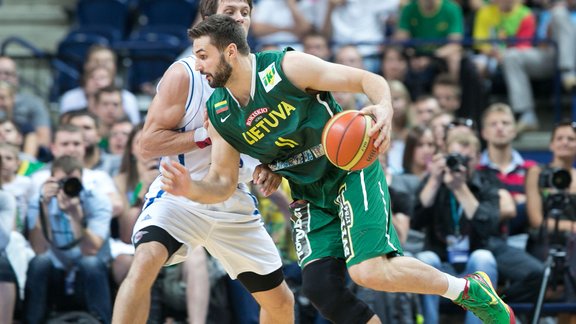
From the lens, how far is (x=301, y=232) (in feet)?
20.3

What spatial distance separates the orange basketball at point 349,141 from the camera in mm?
5496

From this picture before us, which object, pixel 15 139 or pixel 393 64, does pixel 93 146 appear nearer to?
pixel 15 139

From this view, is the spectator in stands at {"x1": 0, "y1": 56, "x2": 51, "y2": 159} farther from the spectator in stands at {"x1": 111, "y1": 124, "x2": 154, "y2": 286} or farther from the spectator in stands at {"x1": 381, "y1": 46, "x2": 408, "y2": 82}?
the spectator in stands at {"x1": 381, "y1": 46, "x2": 408, "y2": 82}

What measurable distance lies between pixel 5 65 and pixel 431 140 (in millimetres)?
4350

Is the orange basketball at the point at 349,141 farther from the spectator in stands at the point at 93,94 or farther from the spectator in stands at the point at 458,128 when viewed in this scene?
the spectator in stands at the point at 93,94

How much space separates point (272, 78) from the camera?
5891mm

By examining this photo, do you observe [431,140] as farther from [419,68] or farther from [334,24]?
[334,24]

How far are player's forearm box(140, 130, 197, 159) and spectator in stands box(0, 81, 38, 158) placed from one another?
4.02 m


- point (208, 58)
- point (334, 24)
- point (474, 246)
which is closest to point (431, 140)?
point (474, 246)

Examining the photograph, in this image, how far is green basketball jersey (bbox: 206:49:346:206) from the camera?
232 inches

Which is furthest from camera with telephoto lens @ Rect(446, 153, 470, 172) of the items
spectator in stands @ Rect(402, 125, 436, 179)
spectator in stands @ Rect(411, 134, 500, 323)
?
spectator in stands @ Rect(402, 125, 436, 179)

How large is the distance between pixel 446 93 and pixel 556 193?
276cm

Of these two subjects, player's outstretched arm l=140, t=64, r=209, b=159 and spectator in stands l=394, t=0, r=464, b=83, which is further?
spectator in stands l=394, t=0, r=464, b=83

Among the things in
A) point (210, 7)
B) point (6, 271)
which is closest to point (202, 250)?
point (6, 271)
